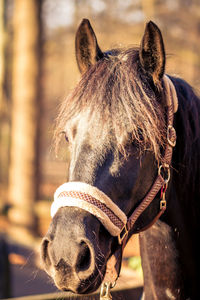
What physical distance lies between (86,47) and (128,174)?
0.79 m

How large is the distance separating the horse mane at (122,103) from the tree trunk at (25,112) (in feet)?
20.8

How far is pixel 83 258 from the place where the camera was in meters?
1.51

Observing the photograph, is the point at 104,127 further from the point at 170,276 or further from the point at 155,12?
the point at 155,12

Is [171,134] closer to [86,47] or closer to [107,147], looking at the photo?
[107,147]

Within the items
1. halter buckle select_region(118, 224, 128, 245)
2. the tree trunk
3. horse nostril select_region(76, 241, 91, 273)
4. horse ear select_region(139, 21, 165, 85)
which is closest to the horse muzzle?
horse nostril select_region(76, 241, 91, 273)

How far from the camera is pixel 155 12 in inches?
435

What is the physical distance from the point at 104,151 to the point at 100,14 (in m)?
12.1

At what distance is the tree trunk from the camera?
26.6ft

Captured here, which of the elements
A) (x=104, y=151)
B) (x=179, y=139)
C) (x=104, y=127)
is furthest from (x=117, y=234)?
(x=179, y=139)

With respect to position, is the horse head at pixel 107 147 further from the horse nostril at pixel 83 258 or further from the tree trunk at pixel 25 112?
the tree trunk at pixel 25 112

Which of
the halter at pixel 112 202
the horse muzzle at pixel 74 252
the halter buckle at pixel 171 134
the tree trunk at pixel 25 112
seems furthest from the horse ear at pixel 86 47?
the tree trunk at pixel 25 112

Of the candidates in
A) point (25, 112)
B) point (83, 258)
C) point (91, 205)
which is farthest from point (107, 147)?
point (25, 112)

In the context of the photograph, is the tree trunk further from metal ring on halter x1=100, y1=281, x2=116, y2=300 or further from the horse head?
metal ring on halter x1=100, y1=281, x2=116, y2=300

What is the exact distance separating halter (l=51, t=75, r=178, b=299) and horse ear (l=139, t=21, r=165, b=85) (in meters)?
0.11
